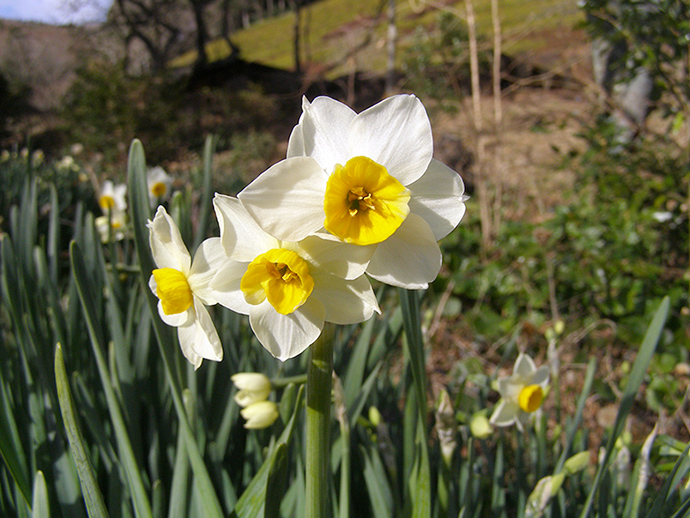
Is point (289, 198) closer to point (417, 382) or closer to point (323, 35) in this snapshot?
point (417, 382)

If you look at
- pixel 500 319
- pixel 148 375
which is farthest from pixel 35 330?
pixel 500 319

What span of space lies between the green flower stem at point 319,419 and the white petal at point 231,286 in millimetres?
91

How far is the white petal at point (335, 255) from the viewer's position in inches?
17.8

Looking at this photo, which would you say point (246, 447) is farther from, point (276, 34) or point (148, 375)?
point (276, 34)

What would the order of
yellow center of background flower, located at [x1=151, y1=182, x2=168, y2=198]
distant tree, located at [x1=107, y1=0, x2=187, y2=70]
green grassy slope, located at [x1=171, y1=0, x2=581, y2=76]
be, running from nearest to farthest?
yellow center of background flower, located at [x1=151, y1=182, x2=168, y2=198]
green grassy slope, located at [x1=171, y1=0, x2=581, y2=76]
distant tree, located at [x1=107, y1=0, x2=187, y2=70]

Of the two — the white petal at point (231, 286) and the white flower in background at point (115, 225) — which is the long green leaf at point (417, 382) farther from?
the white flower in background at point (115, 225)

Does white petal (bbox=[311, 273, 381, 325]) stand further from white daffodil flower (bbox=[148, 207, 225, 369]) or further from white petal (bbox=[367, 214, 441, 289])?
white daffodil flower (bbox=[148, 207, 225, 369])

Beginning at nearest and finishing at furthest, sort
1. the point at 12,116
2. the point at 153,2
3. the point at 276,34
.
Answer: the point at 12,116 < the point at 153,2 < the point at 276,34

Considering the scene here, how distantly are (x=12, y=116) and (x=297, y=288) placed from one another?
12.8 meters

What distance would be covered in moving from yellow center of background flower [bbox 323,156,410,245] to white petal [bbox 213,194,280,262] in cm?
9

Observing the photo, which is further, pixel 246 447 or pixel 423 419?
pixel 246 447

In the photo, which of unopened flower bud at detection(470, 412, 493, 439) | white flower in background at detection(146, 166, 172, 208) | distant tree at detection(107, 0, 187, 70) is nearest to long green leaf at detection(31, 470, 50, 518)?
unopened flower bud at detection(470, 412, 493, 439)

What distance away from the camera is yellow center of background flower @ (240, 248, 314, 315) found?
46 cm

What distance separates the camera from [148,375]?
1010 mm
